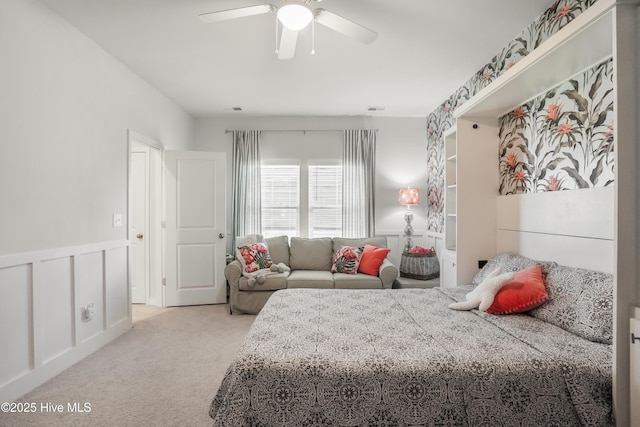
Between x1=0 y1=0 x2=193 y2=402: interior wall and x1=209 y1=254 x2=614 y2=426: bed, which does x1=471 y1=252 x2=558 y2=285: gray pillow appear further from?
x1=0 y1=0 x2=193 y2=402: interior wall

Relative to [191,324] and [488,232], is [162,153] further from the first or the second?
[488,232]

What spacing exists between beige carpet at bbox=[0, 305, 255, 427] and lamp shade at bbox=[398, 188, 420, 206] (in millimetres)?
2690

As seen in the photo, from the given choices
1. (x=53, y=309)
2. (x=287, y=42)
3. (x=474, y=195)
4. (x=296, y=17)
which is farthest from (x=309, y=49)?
(x=53, y=309)

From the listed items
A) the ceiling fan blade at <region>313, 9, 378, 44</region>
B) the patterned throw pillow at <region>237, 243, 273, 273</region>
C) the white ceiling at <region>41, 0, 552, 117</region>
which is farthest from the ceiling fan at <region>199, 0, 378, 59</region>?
the patterned throw pillow at <region>237, 243, 273, 273</region>

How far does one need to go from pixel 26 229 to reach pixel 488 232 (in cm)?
366

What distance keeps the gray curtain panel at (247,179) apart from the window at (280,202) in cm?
11

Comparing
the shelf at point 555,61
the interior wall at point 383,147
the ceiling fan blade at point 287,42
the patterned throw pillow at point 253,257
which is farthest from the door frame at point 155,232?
the shelf at point 555,61

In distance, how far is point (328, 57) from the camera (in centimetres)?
317

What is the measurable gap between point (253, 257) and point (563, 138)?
3275mm

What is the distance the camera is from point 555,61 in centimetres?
207

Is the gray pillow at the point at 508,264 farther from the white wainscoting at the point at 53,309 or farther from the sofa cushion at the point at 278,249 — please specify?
the white wainscoting at the point at 53,309

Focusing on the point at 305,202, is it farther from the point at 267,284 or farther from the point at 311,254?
the point at 267,284

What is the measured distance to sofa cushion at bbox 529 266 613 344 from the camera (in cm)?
172

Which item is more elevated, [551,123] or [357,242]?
[551,123]
